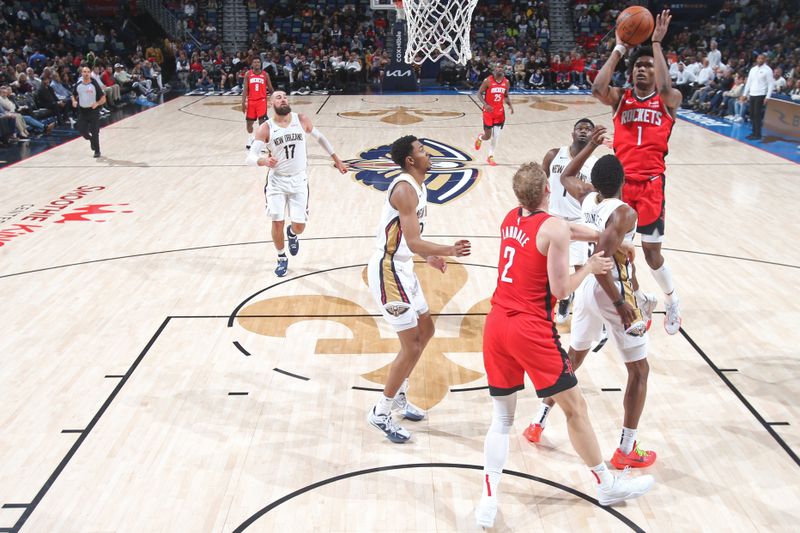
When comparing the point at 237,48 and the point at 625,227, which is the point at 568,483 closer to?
the point at 625,227

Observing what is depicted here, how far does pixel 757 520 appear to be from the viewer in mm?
3822

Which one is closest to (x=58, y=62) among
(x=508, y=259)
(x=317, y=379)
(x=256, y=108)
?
(x=256, y=108)

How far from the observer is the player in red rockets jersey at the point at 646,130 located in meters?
5.30

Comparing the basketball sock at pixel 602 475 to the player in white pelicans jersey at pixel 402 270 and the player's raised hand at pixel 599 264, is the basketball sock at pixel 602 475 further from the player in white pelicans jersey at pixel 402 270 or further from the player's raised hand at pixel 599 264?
the player in white pelicans jersey at pixel 402 270

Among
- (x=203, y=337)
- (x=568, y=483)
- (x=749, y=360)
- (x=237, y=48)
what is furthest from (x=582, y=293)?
(x=237, y=48)

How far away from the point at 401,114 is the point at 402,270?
1387cm

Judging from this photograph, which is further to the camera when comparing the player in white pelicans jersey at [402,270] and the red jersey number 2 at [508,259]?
the player in white pelicans jersey at [402,270]

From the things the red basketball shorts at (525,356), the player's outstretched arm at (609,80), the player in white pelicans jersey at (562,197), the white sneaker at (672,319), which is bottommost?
the white sneaker at (672,319)

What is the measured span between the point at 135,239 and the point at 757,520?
7.09 meters

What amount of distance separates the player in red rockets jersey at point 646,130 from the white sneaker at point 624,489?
79.9 inches

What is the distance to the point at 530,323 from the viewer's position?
359cm

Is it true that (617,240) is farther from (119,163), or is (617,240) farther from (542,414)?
(119,163)

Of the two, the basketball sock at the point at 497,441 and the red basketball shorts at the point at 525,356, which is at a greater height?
the red basketball shorts at the point at 525,356

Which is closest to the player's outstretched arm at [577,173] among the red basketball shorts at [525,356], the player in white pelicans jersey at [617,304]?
the player in white pelicans jersey at [617,304]
